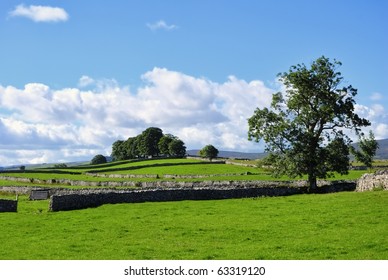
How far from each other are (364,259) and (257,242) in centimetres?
530

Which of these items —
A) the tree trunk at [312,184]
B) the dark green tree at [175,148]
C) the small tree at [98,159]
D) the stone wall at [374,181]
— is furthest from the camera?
the small tree at [98,159]

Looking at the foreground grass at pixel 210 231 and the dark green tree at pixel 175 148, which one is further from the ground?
the dark green tree at pixel 175 148

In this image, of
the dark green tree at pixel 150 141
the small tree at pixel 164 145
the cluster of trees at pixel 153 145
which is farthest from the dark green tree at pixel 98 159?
the small tree at pixel 164 145

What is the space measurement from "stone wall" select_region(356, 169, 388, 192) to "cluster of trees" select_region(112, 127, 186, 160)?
101344mm

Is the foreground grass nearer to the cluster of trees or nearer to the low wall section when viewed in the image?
the low wall section

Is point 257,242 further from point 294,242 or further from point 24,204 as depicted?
point 24,204

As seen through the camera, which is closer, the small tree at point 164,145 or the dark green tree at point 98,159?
the small tree at point 164,145

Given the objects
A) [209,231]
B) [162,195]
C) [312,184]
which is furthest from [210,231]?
[312,184]

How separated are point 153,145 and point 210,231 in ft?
443

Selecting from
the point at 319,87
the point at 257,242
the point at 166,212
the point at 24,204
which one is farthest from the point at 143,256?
the point at 319,87

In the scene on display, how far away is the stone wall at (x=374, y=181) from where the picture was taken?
39.5 m

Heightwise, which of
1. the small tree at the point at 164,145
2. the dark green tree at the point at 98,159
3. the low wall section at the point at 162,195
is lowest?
the low wall section at the point at 162,195

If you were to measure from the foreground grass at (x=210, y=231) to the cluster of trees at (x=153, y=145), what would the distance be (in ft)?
359

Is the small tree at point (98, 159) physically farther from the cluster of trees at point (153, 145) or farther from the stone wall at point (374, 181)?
the stone wall at point (374, 181)
